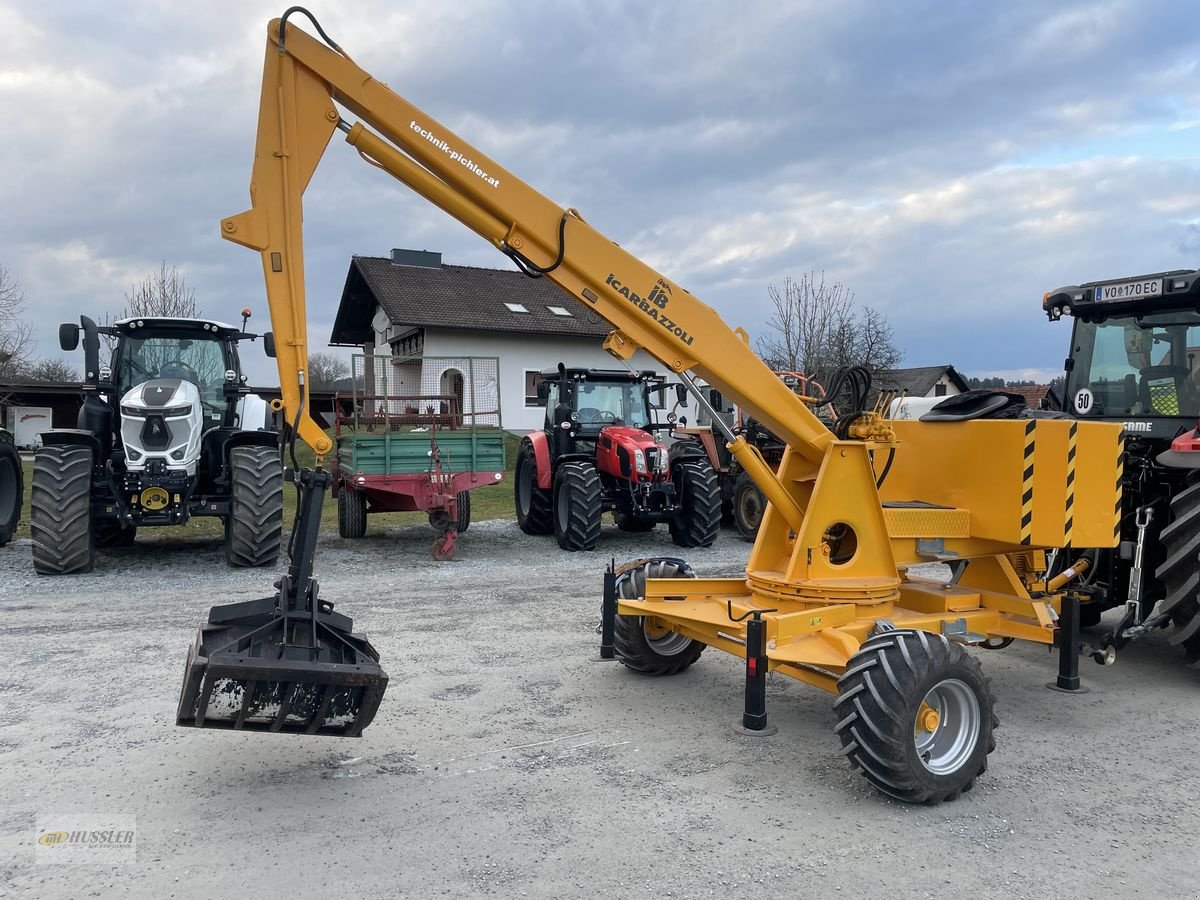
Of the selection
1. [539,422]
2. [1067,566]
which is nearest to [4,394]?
[539,422]

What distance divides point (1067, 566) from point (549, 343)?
22.6 m

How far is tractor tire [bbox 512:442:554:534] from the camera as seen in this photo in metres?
13.3

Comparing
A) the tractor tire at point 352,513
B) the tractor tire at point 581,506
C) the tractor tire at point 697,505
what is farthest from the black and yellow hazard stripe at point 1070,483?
the tractor tire at point 352,513

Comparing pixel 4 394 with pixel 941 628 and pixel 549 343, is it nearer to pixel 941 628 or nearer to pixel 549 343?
pixel 549 343

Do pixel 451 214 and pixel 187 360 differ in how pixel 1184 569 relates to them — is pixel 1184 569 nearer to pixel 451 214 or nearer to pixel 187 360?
pixel 451 214

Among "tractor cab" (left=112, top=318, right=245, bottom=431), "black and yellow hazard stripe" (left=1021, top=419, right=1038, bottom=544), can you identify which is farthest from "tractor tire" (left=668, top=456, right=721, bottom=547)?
"black and yellow hazard stripe" (left=1021, top=419, right=1038, bottom=544)

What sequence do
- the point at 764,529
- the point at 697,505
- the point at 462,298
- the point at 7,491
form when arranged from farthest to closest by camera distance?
1. the point at 462,298
2. the point at 697,505
3. the point at 7,491
4. the point at 764,529

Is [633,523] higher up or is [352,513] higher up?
[352,513]

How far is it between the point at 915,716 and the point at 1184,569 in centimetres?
277

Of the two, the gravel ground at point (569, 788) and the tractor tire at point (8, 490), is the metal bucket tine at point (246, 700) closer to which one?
the gravel ground at point (569, 788)

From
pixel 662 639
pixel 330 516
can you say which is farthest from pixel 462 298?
pixel 662 639

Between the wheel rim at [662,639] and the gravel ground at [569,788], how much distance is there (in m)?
0.24

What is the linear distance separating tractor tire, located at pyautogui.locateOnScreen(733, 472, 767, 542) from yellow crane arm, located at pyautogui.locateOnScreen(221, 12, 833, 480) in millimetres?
7977

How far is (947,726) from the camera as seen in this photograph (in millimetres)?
4453
